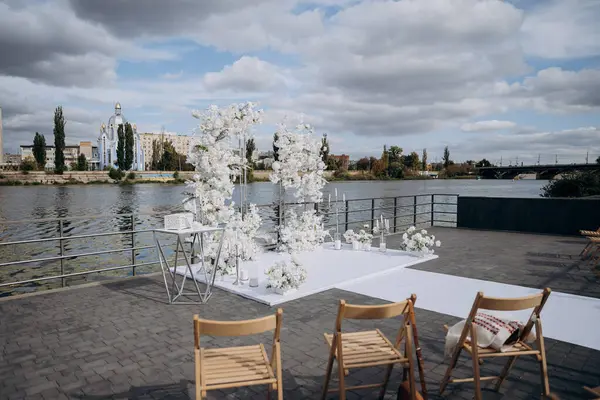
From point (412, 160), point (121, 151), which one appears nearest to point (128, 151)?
point (121, 151)

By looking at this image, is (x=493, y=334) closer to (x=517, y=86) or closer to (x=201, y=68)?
(x=201, y=68)

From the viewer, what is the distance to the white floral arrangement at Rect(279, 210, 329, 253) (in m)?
8.62

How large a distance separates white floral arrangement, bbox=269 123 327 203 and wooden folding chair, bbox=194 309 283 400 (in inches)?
256

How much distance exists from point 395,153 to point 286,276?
9384 centimetres

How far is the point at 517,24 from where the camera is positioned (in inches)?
465

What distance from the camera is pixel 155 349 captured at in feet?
12.8

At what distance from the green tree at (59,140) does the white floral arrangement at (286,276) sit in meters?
75.8

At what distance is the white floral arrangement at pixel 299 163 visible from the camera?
30.1ft

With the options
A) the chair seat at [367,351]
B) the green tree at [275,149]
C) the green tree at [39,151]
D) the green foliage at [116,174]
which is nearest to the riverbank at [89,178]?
the green foliage at [116,174]

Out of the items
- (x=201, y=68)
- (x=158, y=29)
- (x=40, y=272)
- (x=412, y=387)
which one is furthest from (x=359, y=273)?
(x=40, y=272)

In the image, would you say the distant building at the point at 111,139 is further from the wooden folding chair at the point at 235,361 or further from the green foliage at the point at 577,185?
the wooden folding chair at the point at 235,361

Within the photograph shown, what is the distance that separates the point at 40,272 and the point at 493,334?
14.9 meters

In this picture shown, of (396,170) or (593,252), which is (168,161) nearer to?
(396,170)

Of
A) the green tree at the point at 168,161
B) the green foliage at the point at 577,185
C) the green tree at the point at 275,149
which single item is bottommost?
the green foliage at the point at 577,185
